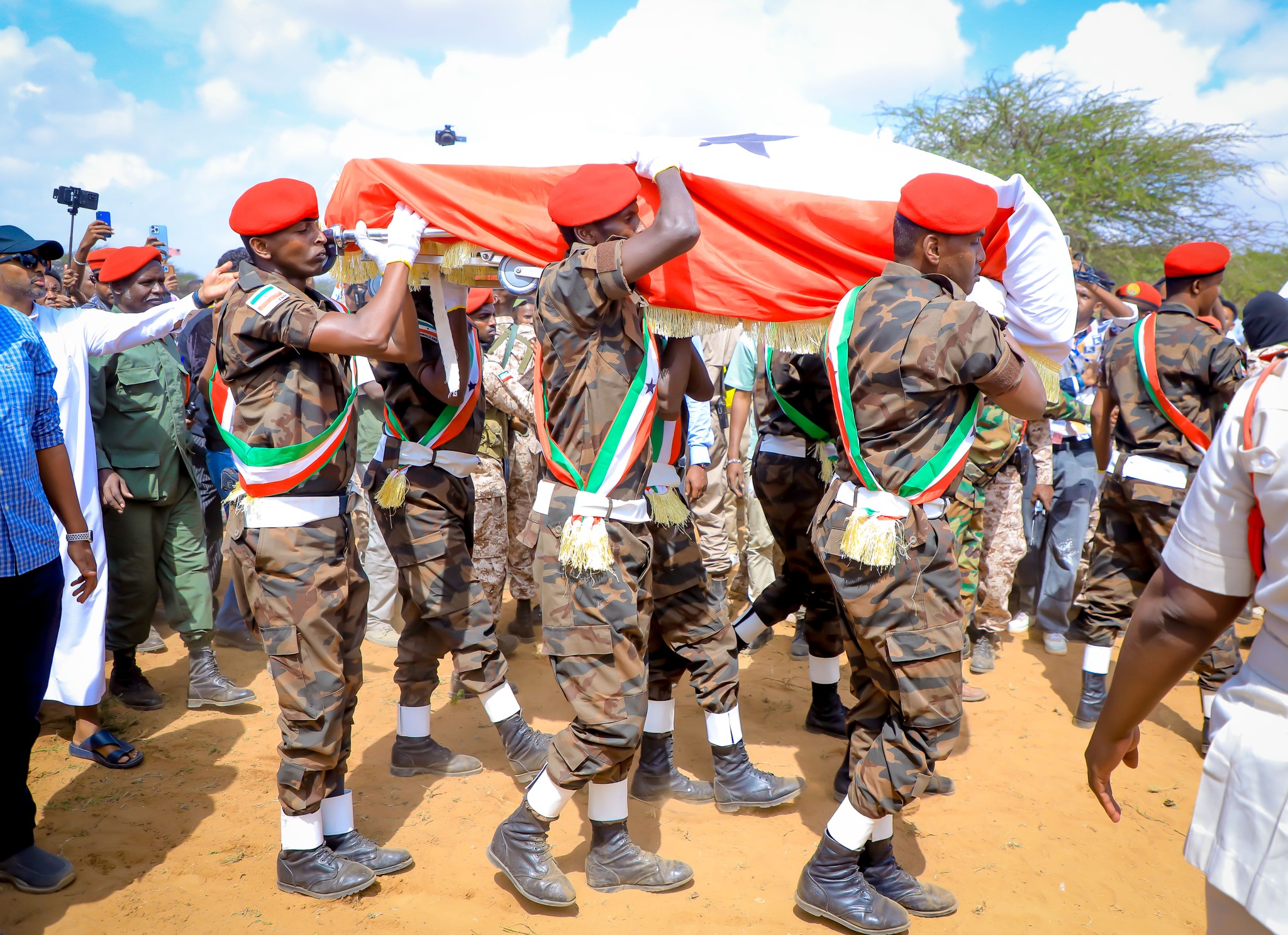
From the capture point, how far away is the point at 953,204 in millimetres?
2783

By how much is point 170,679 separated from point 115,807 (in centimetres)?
158

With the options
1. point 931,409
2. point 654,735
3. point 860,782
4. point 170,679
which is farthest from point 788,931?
point 170,679

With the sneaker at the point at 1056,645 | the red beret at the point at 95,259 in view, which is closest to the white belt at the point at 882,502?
the sneaker at the point at 1056,645

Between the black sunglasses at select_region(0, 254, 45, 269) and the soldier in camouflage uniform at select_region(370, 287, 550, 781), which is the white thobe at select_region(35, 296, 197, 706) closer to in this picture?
the black sunglasses at select_region(0, 254, 45, 269)

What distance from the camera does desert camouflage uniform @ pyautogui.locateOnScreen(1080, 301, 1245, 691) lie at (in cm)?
441

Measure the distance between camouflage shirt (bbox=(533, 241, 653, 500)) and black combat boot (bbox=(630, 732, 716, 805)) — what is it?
139 centimetres

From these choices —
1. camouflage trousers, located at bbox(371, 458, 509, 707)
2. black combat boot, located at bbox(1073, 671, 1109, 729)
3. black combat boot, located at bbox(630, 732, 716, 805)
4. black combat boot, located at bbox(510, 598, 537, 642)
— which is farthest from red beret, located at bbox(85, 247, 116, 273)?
black combat boot, located at bbox(1073, 671, 1109, 729)

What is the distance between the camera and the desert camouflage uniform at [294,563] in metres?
2.98

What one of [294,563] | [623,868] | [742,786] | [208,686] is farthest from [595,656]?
[208,686]

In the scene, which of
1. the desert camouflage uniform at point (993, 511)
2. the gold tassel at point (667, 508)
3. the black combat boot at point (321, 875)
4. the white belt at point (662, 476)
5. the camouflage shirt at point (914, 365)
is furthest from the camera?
the desert camouflage uniform at point (993, 511)

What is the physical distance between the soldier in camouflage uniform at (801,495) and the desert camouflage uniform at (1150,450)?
5.22ft

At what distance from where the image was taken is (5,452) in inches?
118

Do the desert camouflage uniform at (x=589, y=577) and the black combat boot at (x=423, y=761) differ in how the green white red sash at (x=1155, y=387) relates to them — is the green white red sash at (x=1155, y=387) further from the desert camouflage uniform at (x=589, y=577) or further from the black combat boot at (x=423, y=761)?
the black combat boot at (x=423, y=761)

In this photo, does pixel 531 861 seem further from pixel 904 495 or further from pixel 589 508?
pixel 904 495
